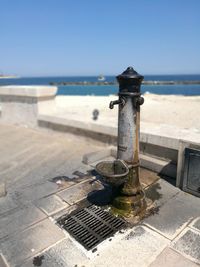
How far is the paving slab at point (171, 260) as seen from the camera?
2164 mm

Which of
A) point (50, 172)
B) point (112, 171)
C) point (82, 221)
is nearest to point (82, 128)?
point (50, 172)

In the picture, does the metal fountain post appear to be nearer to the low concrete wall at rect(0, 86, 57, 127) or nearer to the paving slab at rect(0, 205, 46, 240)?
the paving slab at rect(0, 205, 46, 240)

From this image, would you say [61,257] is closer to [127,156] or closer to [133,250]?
[133,250]

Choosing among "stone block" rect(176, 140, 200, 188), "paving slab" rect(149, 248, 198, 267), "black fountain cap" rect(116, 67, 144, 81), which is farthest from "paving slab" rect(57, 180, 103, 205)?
"black fountain cap" rect(116, 67, 144, 81)

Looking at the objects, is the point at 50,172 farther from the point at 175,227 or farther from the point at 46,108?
the point at 46,108

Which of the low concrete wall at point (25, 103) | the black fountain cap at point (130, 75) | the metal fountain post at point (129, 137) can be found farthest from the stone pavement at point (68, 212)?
the low concrete wall at point (25, 103)

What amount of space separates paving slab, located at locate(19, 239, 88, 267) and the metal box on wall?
1.97 m

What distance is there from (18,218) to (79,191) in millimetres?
997

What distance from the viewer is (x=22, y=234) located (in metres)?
2.60

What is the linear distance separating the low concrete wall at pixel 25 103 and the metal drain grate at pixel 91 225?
445 centimetres

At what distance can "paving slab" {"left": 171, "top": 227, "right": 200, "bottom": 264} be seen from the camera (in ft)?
7.52

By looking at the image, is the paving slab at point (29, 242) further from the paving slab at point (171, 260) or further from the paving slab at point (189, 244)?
Result: the paving slab at point (189, 244)

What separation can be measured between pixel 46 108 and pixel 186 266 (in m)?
5.77

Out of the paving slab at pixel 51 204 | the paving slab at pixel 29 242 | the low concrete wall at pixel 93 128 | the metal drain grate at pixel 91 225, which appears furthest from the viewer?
the low concrete wall at pixel 93 128
